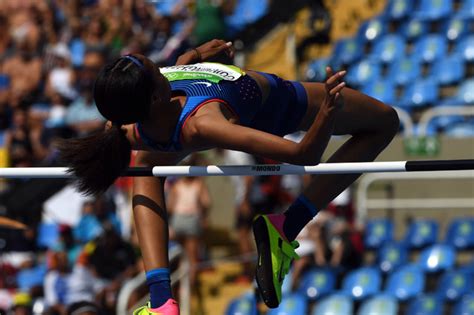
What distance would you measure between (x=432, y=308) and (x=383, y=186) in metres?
1.85

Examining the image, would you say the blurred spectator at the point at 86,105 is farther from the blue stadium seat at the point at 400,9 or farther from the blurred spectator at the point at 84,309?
the blurred spectator at the point at 84,309

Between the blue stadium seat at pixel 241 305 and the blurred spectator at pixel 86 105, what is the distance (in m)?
2.76

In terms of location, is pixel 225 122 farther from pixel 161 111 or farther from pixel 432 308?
pixel 432 308

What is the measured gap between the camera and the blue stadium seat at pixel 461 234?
31.6 ft

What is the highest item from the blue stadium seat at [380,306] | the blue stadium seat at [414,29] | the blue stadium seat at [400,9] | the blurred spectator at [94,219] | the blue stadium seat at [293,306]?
the blue stadium seat at [400,9]

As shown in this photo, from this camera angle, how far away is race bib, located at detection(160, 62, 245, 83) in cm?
518

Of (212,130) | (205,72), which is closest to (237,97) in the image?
(205,72)

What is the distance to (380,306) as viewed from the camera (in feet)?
29.5

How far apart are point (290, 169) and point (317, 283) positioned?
4.24m

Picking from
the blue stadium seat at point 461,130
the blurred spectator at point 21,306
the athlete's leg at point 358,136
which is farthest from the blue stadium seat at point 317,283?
the athlete's leg at point 358,136

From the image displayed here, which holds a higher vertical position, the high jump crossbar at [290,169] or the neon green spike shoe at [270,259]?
the high jump crossbar at [290,169]

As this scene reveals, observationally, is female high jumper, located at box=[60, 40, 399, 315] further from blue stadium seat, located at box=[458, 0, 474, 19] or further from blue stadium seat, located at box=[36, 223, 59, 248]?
blue stadium seat, located at box=[458, 0, 474, 19]

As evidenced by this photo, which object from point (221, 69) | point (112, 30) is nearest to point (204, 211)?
point (112, 30)

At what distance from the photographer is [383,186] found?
10.4 m
